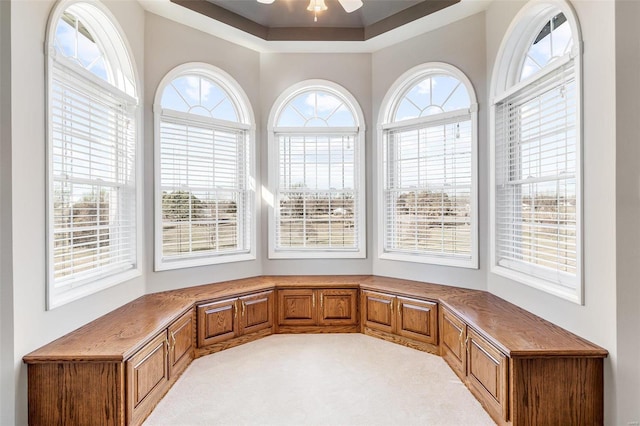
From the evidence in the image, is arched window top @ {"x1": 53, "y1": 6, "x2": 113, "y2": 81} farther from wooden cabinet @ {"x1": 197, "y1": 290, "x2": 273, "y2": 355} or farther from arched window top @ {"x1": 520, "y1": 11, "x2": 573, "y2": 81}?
arched window top @ {"x1": 520, "y1": 11, "x2": 573, "y2": 81}

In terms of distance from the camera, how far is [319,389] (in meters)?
2.50

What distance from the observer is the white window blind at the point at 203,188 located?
337 centimetres

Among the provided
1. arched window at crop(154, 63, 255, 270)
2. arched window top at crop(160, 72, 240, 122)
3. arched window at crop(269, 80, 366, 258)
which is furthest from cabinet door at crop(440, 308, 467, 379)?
arched window top at crop(160, 72, 240, 122)

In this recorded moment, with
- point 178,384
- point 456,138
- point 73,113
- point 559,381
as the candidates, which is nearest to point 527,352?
point 559,381

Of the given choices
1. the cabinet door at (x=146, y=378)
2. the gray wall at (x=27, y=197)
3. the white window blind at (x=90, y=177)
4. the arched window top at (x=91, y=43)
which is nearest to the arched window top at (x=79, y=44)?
the arched window top at (x=91, y=43)

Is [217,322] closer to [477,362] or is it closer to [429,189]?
[477,362]

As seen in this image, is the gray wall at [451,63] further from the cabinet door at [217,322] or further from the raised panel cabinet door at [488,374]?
the cabinet door at [217,322]

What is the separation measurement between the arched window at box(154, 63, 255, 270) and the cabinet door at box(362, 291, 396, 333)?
1.39 meters

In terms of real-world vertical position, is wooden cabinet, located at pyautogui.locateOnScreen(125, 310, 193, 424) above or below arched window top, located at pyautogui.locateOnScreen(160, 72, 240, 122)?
below

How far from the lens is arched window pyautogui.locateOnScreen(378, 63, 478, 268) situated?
132 inches

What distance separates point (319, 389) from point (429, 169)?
2.39 meters

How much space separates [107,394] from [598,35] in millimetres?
3569

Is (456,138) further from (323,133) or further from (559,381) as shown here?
(559,381)

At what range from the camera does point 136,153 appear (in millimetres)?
3094
